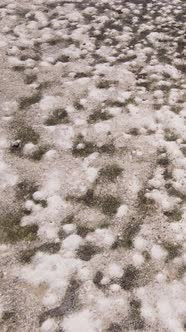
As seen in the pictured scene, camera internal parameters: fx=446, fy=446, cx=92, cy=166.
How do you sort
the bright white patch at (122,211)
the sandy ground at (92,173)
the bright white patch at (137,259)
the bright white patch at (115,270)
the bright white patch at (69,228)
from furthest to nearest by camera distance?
1. the bright white patch at (122,211)
2. the bright white patch at (69,228)
3. the bright white patch at (137,259)
4. the bright white patch at (115,270)
5. the sandy ground at (92,173)

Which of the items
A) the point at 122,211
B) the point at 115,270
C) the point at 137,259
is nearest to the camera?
the point at 115,270

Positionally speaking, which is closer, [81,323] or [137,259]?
[81,323]

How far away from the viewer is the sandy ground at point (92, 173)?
233 inches

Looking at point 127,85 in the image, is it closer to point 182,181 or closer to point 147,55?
point 147,55

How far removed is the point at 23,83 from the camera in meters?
10.0

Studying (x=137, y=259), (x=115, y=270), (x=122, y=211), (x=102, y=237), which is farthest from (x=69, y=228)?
(x=137, y=259)

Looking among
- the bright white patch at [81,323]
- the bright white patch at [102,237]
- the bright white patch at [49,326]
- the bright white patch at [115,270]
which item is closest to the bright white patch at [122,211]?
the bright white patch at [102,237]

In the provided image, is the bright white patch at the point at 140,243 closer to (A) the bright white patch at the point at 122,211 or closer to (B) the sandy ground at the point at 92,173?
(B) the sandy ground at the point at 92,173

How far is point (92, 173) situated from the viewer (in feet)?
25.6

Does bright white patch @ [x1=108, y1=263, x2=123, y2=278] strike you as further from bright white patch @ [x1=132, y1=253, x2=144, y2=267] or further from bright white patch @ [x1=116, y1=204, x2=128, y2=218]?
bright white patch @ [x1=116, y1=204, x2=128, y2=218]

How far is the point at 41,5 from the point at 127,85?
16.2ft

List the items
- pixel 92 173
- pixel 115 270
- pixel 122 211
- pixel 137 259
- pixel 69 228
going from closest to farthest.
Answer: pixel 115 270 < pixel 137 259 < pixel 69 228 < pixel 122 211 < pixel 92 173

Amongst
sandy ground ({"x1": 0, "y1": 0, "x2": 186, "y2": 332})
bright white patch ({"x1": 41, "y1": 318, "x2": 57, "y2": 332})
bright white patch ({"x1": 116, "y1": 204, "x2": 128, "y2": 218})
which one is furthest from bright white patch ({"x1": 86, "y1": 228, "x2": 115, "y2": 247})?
bright white patch ({"x1": 41, "y1": 318, "x2": 57, "y2": 332})

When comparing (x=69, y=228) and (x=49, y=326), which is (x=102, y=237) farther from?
(x=49, y=326)
